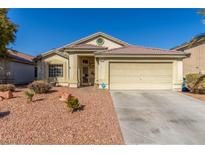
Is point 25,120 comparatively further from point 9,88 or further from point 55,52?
point 55,52

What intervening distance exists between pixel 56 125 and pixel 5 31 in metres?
11.3

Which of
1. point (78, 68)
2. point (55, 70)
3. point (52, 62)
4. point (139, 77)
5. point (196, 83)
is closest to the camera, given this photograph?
point (196, 83)

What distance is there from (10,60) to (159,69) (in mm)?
16381

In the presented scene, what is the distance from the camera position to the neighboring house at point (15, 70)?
632 inches

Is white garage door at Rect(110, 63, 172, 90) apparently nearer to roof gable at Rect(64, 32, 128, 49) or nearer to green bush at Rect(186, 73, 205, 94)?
green bush at Rect(186, 73, 205, 94)

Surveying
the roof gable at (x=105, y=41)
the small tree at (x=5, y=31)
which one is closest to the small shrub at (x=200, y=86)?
the roof gable at (x=105, y=41)

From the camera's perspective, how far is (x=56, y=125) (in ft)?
15.9

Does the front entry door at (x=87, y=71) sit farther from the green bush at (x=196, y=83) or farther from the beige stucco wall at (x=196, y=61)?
the beige stucco wall at (x=196, y=61)

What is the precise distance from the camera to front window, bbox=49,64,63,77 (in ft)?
50.8

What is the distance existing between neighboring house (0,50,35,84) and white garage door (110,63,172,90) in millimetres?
Answer: 11047

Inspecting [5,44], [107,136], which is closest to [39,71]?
[5,44]

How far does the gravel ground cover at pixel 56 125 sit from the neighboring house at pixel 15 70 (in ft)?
37.1

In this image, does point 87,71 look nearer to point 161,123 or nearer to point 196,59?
point 161,123

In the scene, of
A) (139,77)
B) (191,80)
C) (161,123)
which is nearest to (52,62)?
(139,77)
